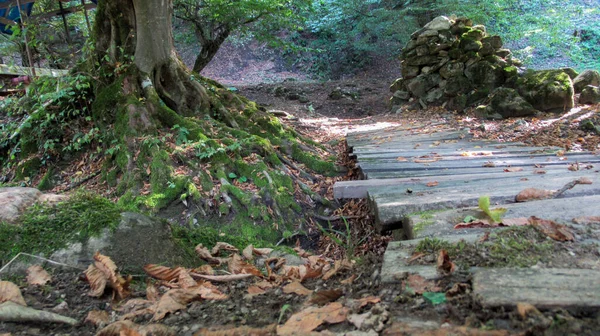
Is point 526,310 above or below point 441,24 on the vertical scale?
below

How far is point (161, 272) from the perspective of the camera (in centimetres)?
194

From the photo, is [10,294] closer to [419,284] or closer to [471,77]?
[419,284]

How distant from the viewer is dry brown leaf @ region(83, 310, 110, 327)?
1.49 metres

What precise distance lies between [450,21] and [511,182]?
8576 millimetres

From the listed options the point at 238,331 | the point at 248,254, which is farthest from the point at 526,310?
the point at 248,254

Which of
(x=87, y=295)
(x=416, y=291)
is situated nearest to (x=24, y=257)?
(x=87, y=295)

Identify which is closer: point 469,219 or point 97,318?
point 97,318

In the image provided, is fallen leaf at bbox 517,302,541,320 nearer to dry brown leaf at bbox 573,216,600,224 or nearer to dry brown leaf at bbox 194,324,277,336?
dry brown leaf at bbox 194,324,277,336

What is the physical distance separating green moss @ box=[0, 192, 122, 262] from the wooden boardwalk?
1.54 meters

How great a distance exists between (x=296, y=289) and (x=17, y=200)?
174 cm

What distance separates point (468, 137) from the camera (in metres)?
6.19

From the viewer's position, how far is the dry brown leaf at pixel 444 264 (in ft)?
4.44

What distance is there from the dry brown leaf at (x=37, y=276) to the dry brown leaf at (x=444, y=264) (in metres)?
1.72

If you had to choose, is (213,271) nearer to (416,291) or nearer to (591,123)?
(416,291)
